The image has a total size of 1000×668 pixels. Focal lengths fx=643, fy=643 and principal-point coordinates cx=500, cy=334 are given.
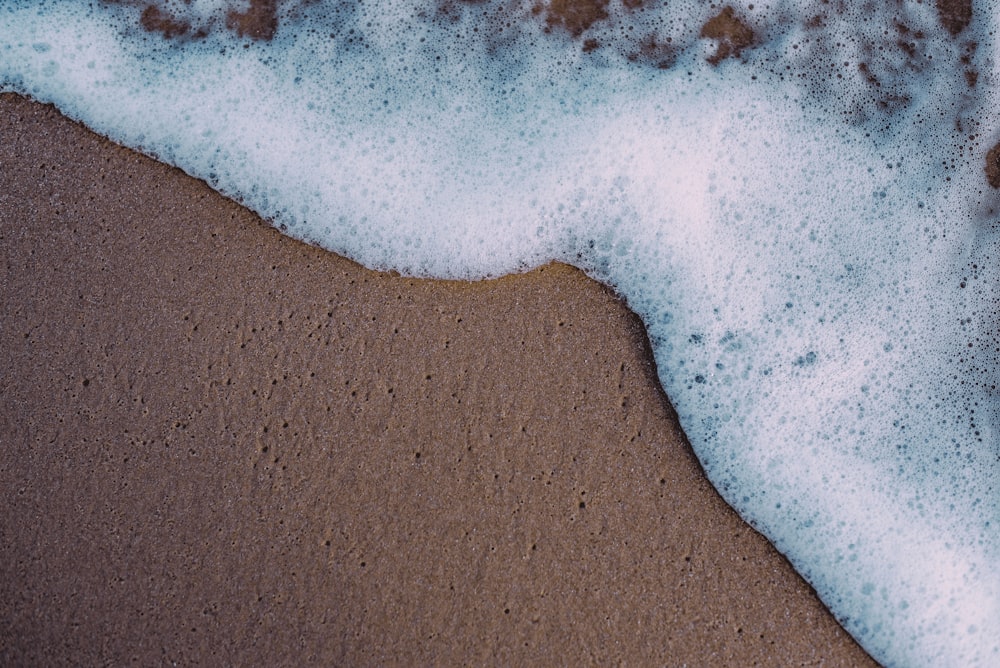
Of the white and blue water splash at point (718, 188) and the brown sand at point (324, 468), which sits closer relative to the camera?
the brown sand at point (324, 468)

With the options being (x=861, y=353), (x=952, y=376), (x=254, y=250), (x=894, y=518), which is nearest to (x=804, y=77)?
(x=861, y=353)

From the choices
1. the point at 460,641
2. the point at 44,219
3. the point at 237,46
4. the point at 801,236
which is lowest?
the point at 460,641

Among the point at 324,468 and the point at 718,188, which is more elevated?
the point at 718,188

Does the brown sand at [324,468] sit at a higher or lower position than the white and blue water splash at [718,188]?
lower

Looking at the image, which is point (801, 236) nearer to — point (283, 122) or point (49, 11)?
point (283, 122)

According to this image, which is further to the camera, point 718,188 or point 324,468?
point 718,188
